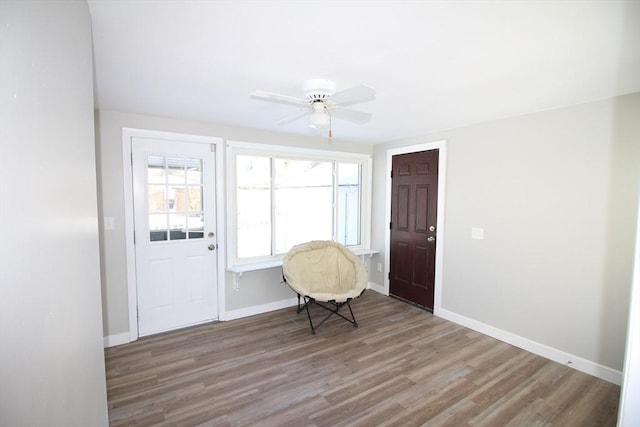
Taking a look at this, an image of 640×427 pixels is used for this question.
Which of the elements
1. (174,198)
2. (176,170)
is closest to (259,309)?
(174,198)

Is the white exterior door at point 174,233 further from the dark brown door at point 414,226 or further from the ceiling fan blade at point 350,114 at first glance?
the dark brown door at point 414,226

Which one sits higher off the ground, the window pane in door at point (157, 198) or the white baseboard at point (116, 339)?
the window pane in door at point (157, 198)

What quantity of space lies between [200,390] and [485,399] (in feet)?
7.29

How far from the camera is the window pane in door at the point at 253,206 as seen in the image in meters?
3.69

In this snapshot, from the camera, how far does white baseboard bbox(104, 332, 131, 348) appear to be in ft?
9.64

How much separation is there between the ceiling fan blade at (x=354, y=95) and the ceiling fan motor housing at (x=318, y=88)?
6 centimetres

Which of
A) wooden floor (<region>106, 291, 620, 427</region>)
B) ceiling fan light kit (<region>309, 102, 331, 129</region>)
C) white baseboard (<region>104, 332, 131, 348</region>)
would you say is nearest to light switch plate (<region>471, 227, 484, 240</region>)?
wooden floor (<region>106, 291, 620, 427</region>)

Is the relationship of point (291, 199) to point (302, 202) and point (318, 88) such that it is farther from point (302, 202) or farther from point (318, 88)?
point (318, 88)

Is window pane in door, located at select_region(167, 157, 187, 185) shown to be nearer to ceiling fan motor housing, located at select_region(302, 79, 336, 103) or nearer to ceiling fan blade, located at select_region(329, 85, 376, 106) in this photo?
ceiling fan motor housing, located at select_region(302, 79, 336, 103)

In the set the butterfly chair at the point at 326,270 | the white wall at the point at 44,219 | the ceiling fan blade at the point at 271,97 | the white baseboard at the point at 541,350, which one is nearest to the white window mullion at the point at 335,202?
the butterfly chair at the point at 326,270

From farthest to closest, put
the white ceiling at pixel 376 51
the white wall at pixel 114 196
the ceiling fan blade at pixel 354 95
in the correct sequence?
the white wall at pixel 114 196, the ceiling fan blade at pixel 354 95, the white ceiling at pixel 376 51

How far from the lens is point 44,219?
66 centimetres

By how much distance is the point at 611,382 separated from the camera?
95.3 inches

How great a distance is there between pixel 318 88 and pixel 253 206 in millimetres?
2110
